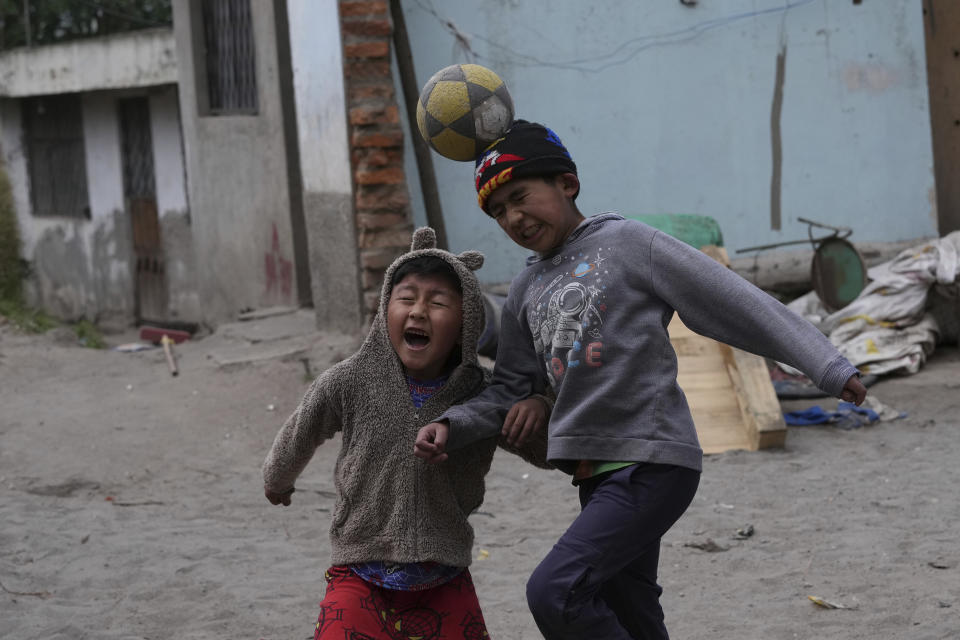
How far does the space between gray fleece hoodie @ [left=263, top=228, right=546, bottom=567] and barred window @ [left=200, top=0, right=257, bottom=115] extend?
333 inches

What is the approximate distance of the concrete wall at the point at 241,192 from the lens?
34.0 ft

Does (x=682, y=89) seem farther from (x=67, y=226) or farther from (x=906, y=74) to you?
(x=67, y=226)

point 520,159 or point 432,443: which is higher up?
point 520,159

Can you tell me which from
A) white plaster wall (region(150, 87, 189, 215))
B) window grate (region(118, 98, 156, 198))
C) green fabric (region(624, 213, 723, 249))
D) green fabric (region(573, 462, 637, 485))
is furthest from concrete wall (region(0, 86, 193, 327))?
green fabric (region(573, 462, 637, 485))

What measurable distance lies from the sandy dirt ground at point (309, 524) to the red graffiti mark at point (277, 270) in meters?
2.87

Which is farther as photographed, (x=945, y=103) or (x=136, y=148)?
(x=136, y=148)

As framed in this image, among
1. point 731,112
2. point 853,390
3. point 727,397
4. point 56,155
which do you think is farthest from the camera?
point 56,155

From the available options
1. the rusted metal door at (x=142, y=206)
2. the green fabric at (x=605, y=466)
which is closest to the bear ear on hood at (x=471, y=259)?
the green fabric at (x=605, y=466)

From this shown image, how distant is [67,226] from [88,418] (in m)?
10.3

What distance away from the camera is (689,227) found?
6961 mm

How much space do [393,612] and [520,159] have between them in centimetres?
113

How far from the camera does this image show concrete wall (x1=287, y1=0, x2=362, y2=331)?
7.44m

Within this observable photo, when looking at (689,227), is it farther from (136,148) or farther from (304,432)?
(136,148)

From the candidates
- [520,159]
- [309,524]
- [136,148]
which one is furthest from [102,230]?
[520,159]
